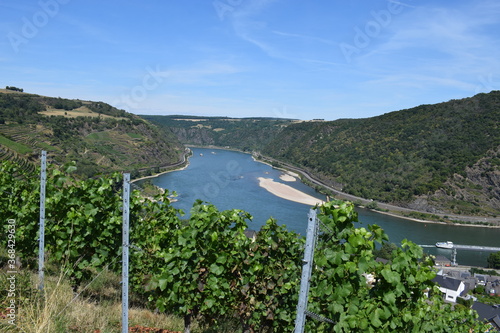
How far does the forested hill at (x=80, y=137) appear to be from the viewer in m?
44.7

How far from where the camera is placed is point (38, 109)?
65.6 metres

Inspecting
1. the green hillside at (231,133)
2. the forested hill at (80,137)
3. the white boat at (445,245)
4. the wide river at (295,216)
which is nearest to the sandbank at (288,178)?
the wide river at (295,216)

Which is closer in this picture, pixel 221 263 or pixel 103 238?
pixel 221 263

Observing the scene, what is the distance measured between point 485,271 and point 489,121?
40014mm

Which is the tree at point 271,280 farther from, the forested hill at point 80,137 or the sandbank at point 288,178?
the sandbank at point 288,178

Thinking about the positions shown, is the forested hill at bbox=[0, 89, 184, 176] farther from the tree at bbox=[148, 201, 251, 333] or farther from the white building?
the white building

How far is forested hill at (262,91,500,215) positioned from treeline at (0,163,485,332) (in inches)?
1802

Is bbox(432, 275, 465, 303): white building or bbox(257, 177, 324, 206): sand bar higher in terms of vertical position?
bbox(257, 177, 324, 206): sand bar

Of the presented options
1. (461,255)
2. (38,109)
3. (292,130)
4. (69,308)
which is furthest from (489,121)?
(38,109)

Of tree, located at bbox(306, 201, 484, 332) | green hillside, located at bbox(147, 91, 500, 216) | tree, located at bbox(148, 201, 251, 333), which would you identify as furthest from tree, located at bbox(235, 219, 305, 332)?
green hillside, located at bbox(147, 91, 500, 216)

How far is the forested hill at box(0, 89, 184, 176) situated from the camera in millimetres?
44656

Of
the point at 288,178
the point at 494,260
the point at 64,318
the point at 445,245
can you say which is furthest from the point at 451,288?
the point at 288,178

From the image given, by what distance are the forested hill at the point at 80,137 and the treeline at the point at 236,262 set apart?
29.0 metres

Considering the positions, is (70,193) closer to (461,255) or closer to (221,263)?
(221,263)
